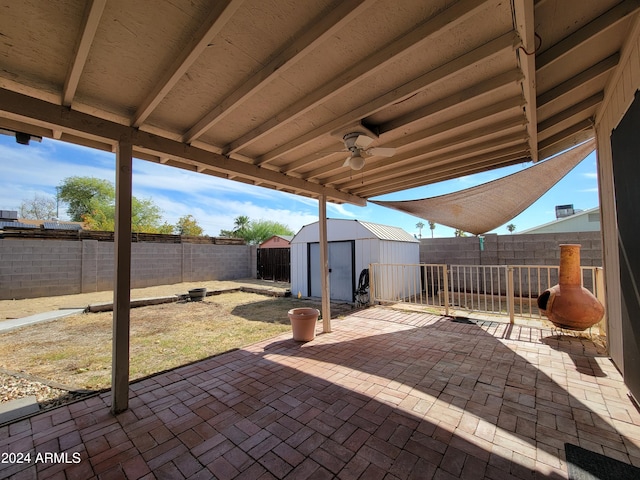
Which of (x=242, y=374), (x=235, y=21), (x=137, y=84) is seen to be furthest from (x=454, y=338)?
(x=137, y=84)

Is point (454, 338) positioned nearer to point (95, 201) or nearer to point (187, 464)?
point (187, 464)

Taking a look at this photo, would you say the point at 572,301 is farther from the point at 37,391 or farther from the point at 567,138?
the point at 37,391

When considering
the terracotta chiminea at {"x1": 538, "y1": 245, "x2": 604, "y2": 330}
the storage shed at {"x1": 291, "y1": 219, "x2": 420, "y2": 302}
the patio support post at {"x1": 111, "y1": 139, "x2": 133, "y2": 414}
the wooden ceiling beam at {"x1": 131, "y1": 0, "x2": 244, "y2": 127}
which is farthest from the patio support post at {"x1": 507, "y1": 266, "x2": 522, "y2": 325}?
the patio support post at {"x1": 111, "y1": 139, "x2": 133, "y2": 414}

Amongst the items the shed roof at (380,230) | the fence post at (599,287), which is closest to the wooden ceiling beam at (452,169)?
the fence post at (599,287)

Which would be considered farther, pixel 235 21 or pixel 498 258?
pixel 498 258

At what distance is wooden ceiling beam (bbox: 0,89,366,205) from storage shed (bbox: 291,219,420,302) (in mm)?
3802

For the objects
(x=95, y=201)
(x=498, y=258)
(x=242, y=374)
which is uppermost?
(x=95, y=201)

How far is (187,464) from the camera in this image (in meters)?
1.65

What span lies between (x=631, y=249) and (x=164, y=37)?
142 inches

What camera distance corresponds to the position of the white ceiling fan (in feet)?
8.48

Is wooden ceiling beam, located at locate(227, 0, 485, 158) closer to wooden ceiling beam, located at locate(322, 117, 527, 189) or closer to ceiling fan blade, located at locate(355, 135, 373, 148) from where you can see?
ceiling fan blade, located at locate(355, 135, 373, 148)

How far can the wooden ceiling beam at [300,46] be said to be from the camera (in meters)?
1.29

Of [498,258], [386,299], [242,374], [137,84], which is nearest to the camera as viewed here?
[137,84]

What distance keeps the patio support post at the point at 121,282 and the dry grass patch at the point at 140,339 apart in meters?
0.77
